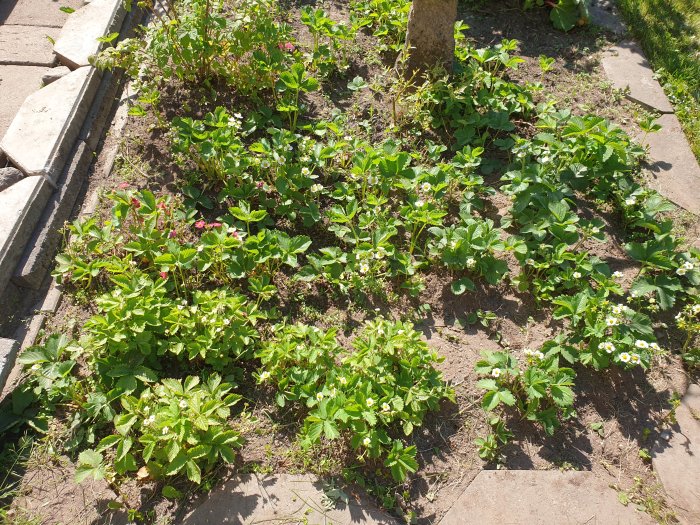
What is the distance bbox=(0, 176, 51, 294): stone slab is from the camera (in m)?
3.27

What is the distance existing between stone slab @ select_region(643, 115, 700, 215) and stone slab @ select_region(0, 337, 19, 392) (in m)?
4.04

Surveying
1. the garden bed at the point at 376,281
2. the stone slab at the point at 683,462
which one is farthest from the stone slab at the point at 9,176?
the stone slab at the point at 683,462

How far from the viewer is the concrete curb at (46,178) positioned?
326cm

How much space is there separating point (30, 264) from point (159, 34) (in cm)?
174

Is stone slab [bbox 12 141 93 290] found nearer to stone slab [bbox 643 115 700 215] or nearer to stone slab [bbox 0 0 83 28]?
stone slab [bbox 0 0 83 28]

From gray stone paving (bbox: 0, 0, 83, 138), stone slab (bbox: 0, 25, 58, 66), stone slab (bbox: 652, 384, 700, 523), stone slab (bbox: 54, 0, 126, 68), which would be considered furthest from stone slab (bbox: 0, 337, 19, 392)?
stone slab (bbox: 652, 384, 700, 523)

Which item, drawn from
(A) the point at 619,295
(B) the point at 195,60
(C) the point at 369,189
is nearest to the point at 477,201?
(C) the point at 369,189

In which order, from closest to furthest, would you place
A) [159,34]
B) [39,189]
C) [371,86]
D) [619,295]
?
[619,295] → [39,189] → [159,34] → [371,86]

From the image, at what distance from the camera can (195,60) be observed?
3951mm

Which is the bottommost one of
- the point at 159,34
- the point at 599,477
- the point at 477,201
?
the point at 599,477

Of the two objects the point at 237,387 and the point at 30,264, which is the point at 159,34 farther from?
the point at 237,387

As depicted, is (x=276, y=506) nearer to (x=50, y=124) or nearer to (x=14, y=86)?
(x=50, y=124)

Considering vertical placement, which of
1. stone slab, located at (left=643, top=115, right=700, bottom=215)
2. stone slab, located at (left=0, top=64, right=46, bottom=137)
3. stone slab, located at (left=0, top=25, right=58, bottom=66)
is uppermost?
stone slab, located at (left=643, top=115, right=700, bottom=215)

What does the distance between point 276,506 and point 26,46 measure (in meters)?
4.30
